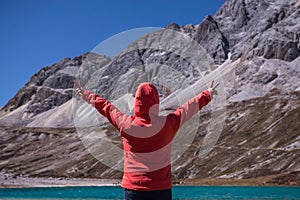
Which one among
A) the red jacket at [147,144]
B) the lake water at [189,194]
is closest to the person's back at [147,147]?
the red jacket at [147,144]

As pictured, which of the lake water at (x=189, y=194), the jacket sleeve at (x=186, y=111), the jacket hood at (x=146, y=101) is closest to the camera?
the jacket hood at (x=146, y=101)

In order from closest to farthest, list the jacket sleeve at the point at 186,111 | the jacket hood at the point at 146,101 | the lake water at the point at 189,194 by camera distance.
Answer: the jacket hood at the point at 146,101 → the jacket sleeve at the point at 186,111 → the lake water at the point at 189,194

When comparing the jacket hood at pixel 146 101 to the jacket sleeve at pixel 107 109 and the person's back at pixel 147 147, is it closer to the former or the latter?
the person's back at pixel 147 147

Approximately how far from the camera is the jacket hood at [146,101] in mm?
6426

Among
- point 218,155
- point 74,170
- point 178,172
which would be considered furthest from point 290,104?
point 74,170

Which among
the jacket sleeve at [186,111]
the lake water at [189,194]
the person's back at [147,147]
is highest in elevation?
the lake water at [189,194]

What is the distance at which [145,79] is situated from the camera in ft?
27.6

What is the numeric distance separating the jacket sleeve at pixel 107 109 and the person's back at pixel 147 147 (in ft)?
0.17

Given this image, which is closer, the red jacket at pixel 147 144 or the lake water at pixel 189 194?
the red jacket at pixel 147 144

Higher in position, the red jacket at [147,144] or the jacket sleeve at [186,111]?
the jacket sleeve at [186,111]

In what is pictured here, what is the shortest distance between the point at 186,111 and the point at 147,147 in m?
0.85

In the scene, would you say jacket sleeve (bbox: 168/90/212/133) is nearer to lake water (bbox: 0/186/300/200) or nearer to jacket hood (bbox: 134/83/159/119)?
jacket hood (bbox: 134/83/159/119)

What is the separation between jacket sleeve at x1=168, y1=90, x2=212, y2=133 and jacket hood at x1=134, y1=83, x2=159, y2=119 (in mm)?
304

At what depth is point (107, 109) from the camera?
6.89 m
